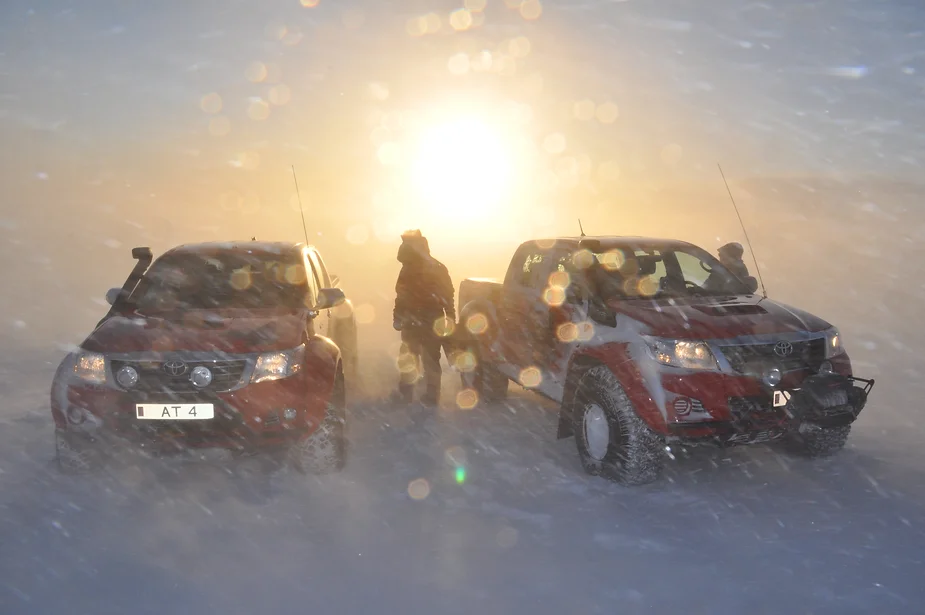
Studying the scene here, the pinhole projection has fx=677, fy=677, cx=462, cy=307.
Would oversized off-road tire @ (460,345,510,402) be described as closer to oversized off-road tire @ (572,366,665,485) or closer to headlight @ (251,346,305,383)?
oversized off-road tire @ (572,366,665,485)

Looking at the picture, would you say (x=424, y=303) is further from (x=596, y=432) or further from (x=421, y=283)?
(x=596, y=432)

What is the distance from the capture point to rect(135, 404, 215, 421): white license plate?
4.94 m

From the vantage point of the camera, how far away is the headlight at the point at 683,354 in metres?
5.02

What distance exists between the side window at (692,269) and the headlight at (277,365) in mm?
3624

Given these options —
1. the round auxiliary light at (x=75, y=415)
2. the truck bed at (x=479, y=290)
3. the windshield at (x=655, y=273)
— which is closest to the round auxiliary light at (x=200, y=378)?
the round auxiliary light at (x=75, y=415)

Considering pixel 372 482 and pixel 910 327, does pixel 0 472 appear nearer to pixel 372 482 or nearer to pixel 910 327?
pixel 372 482

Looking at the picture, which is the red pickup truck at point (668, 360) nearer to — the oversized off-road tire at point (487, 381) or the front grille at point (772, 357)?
the front grille at point (772, 357)

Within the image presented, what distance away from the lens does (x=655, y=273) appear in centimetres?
640

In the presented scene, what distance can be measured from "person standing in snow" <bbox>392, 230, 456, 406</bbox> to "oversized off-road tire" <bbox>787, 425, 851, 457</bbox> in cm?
408

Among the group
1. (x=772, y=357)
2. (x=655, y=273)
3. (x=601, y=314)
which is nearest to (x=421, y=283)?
(x=655, y=273)

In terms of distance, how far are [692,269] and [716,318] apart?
122 cm

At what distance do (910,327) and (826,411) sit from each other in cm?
2085

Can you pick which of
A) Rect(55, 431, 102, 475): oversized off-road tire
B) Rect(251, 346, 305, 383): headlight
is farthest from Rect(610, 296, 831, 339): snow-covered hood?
Rect(55, 431, 102, 475): oversized off-road tire

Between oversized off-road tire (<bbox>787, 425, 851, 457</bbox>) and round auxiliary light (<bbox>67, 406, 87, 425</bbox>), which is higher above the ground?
round auxiliary light (<bbox>67, 406, 87, 425</bbox>)
